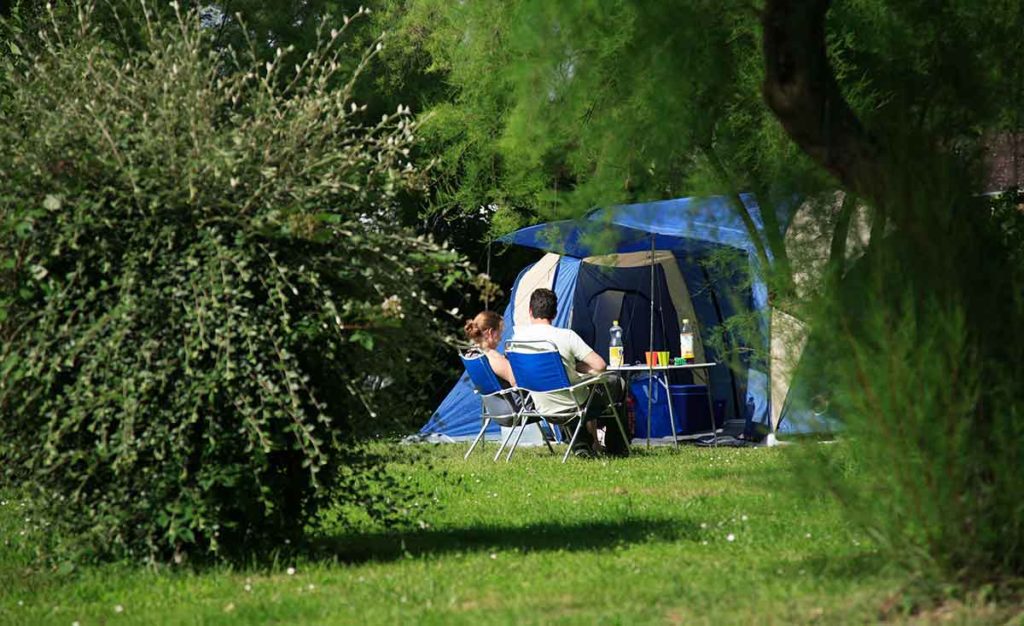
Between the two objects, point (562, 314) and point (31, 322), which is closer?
point (31, 322)

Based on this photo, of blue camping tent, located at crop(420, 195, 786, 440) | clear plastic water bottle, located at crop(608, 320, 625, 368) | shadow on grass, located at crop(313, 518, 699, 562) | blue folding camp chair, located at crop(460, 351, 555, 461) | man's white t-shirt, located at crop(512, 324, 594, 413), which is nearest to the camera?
shadow on grass, located at crop(313, 518, 699, 562)

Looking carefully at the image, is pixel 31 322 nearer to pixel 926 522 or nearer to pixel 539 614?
pixel 539 614

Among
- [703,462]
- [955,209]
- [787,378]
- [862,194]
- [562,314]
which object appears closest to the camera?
[955,209]

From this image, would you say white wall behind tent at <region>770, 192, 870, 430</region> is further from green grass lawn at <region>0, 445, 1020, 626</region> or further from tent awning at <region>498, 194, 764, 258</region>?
tent awning at <region>498, 194, 764, 258</region>

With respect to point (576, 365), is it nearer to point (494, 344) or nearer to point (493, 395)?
point (493, 395)

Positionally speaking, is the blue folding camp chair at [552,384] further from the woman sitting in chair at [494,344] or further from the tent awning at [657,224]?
the tent awning at [657,224]

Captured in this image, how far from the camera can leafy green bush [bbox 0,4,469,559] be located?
17.3 feet

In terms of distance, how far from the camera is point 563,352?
11.3m

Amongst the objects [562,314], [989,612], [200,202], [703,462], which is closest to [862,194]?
[989,612]

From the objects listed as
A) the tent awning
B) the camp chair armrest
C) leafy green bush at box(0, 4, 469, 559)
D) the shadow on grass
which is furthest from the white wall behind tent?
the camp chair armrest

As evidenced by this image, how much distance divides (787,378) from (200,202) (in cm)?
235

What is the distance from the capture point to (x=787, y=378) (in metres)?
5.16

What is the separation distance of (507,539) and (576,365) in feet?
17.0

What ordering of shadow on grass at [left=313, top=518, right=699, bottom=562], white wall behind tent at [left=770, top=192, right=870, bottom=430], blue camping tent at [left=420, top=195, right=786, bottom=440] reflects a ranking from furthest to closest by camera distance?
blue camping tent at [left=420, top=195, right=786, bottom=440] < shadow on grass at [left=313, top=518, right=699, bottom=562] < white wall behind tent at [left=770, top=192, right=870, bottom=430]
